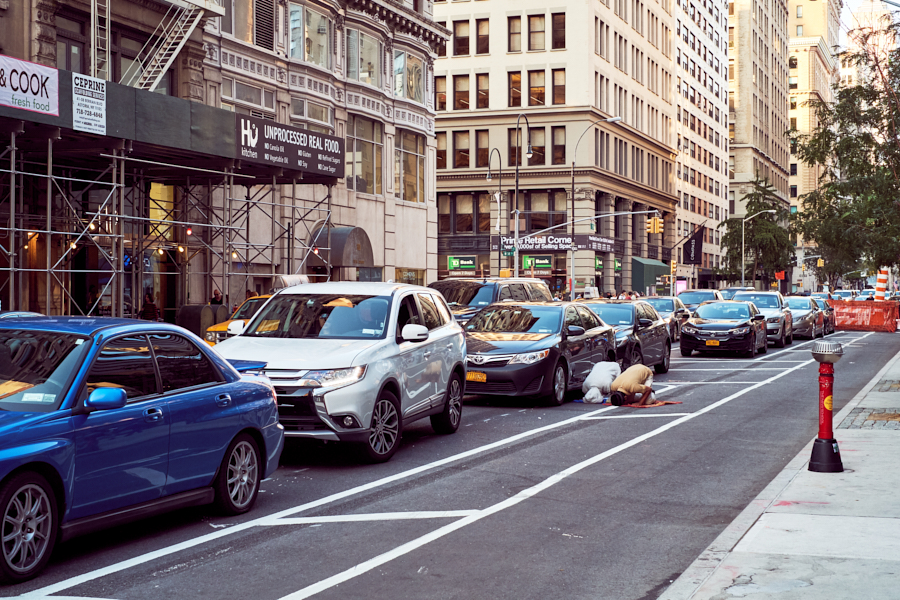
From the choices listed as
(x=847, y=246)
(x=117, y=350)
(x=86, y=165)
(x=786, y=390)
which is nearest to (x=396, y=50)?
(x=86, y=165)

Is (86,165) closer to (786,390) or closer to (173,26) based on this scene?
(173,26)

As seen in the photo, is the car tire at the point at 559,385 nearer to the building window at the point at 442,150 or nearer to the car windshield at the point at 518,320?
the car windshield at the point at 518,320

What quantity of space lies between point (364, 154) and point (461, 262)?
2854 centimetres

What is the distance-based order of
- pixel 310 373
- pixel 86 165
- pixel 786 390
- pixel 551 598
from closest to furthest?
pixel 551 598
pixel 310 373
pixel 786 390
pixel 86 165

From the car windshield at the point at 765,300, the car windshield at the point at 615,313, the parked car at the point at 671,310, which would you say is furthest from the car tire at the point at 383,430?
the car windshield at the point at 765,300

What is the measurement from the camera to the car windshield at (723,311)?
2930 cm

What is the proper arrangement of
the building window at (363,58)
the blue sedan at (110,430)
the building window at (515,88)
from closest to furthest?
the blue sedan at (110,430)
the building window at (363,58)
the building window at (515,88)

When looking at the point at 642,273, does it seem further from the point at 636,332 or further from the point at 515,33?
the point at 636,332

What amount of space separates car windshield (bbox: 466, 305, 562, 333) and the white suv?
3.85 meters

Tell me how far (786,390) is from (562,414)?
A: 19.6ft

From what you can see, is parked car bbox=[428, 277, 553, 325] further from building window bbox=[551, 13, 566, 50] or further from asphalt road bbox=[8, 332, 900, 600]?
building window bbox=[551, 13, 566, 50]

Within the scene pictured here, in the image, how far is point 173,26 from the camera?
28.2 metres

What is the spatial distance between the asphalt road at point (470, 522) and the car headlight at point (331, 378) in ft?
2.98

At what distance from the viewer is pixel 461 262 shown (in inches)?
2702
